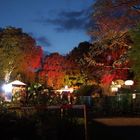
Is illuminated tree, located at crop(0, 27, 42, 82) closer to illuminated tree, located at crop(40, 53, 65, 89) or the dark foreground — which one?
illuminated tree, located at crop(40, 53, 65, 89)

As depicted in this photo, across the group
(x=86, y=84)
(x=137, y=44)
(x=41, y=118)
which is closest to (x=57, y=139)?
(x=41, y=118)

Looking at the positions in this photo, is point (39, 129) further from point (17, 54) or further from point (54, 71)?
point (54, 71)

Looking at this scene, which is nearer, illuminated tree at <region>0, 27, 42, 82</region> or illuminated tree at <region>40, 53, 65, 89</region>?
illuminated tree at <region>0, 27, 42, 82</region>

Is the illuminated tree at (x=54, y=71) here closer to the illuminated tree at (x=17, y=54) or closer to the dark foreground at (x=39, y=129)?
the illuminated tree at (x=17, y=54)

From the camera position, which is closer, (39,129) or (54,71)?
(39,129)

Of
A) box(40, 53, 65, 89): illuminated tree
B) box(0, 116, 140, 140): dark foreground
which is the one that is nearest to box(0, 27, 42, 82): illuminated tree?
box(40, 53, 65, 89): illuminated tree

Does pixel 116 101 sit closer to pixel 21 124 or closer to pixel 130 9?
pixel 130 9

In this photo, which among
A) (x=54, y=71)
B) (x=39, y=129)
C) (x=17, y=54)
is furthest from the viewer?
(x=54, y=71)

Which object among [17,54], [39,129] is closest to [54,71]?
[17,54]

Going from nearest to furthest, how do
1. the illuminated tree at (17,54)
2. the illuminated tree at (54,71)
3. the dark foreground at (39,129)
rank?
the dark foreground at (39,129)
the illuminated tree at (17,54)
the illuminated tree at (54,71)

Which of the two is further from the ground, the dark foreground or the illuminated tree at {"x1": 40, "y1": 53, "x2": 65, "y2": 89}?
the illuminated tree at {"x1": 40, "y1": 53, "x2": 65, "y2": 89}

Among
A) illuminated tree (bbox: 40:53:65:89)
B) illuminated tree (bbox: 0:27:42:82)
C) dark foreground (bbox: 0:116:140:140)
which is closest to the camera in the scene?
dark foreground (bbox: 0:116:140:140)

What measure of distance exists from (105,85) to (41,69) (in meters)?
15.7

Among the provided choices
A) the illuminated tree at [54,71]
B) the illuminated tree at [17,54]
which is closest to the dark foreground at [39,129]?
the illuminated tree at [17,54]
